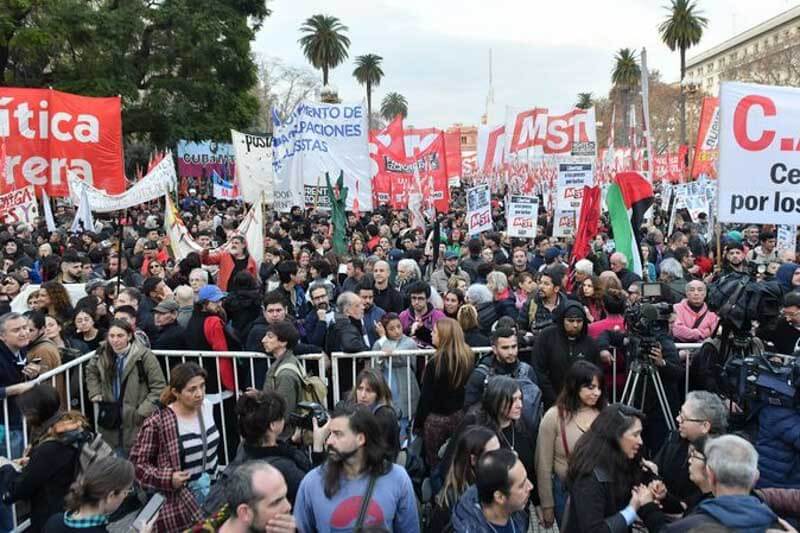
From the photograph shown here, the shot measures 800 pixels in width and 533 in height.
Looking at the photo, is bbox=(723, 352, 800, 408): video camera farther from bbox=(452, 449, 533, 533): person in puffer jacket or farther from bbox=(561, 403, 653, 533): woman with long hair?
bbox=(452, 449, 533, 533): person in puffer jacket

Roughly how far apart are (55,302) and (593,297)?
486 centimetres

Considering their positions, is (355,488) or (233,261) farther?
(233,261)

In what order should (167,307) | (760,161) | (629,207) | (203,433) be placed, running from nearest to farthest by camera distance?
(203,433) → (760,161) → (167,307) → (629,207)

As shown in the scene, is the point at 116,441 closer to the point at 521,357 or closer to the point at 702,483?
the point at 521,357

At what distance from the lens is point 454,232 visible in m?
15.0

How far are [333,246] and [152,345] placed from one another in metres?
6.10

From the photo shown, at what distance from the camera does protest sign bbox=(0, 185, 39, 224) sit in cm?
1124

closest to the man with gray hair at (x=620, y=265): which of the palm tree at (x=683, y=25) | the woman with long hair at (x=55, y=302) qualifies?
the woman with long hair at (x=55, y=302)

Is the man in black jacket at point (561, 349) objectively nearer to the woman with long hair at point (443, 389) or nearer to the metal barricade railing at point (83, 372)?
the woman with long hair at point (443, 389)

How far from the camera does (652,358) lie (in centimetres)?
502

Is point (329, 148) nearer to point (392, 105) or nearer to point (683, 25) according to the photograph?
point (683, 25)

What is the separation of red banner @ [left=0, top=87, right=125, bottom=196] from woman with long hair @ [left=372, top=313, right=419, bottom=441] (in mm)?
6721

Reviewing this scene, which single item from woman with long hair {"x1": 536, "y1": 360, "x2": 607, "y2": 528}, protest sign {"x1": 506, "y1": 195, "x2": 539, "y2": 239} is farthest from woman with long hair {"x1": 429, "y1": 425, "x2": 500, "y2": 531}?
protest sign {"x1": 506, "y1": 195, "x2": 539, "y2": 239}

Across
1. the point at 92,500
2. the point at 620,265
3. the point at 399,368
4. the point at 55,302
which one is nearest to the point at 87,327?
the point at 55,302
